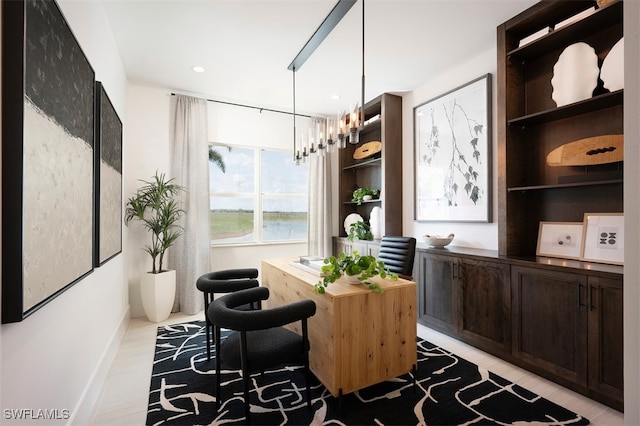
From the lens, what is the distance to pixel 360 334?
1.84 meters

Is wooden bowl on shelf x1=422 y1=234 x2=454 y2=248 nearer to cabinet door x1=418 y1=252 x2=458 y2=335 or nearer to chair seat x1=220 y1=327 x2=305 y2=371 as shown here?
cabinet door x1=418 y1=252 x2=458 y2=335

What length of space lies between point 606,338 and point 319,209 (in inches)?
141

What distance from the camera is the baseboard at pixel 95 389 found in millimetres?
1676

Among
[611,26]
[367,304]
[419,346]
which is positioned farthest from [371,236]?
[611,26]

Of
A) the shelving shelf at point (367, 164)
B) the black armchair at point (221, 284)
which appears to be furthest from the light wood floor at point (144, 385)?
the shelving shelf at point (367, 164)

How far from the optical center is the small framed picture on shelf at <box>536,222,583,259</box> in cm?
234

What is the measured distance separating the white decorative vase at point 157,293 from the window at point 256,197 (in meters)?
0.92

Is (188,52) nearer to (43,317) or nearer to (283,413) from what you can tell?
(43,317)

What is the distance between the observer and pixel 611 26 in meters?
2.21

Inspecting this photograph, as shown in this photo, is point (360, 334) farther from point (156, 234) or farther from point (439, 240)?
point (156, 234)

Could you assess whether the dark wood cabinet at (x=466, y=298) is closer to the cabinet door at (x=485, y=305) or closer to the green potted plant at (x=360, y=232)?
the cabinet door at (x=485, y=305)
